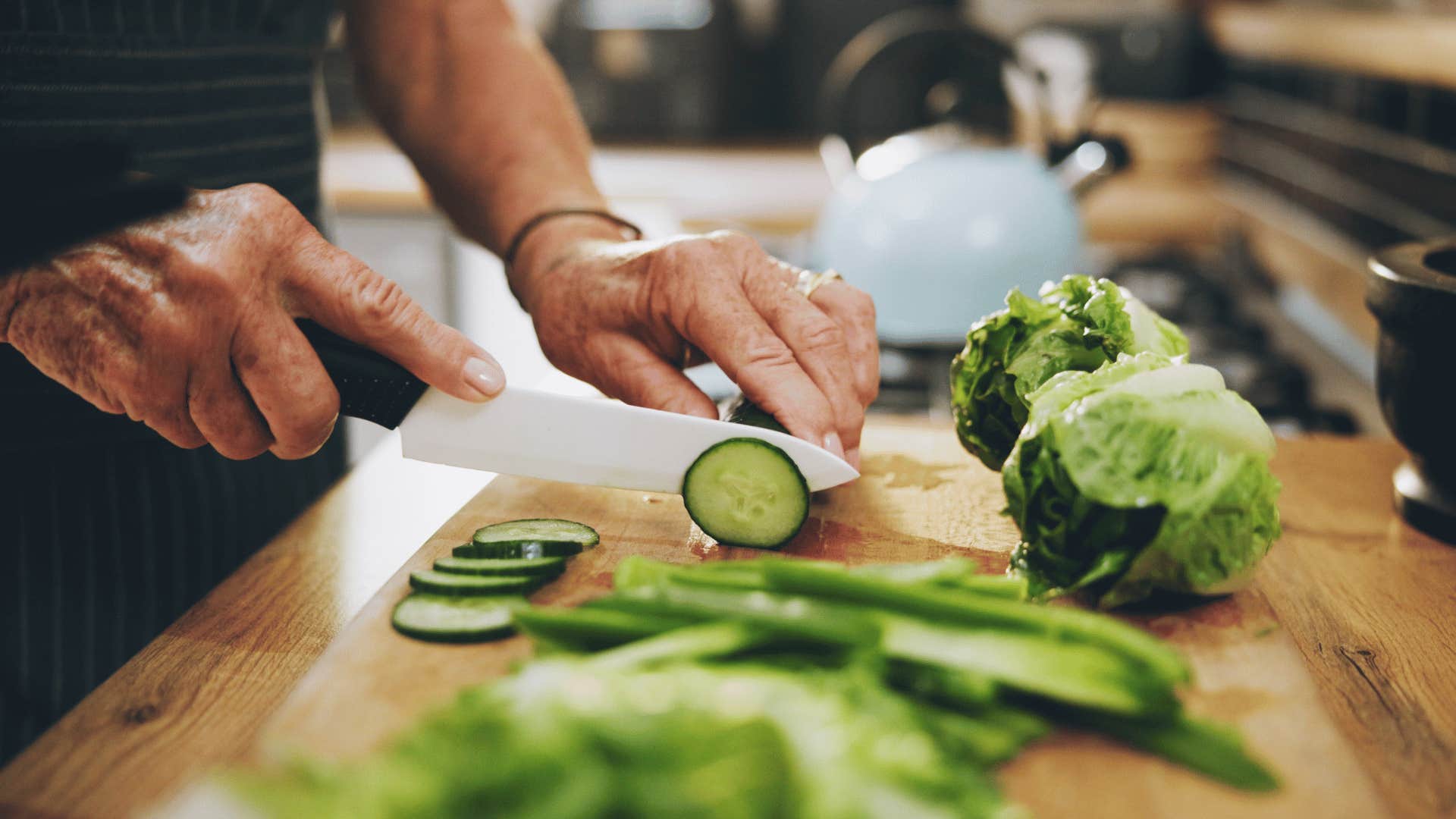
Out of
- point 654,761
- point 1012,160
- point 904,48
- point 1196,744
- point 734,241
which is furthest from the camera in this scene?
point 904,48

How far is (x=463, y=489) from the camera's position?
1.81m

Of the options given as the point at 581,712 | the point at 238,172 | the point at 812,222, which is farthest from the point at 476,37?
the point at 812,222

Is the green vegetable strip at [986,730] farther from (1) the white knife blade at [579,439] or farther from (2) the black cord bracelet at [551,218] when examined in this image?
(2) the black cord bracelet at [551,218]

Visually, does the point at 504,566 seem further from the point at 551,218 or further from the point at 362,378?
the point at 551,218

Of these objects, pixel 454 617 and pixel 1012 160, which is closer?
pixel 454 617

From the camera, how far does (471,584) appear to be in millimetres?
1193

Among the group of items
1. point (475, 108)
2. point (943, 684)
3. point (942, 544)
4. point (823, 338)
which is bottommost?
point (942, 544)

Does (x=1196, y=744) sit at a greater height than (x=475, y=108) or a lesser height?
lesser

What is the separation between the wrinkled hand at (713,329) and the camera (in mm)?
1466

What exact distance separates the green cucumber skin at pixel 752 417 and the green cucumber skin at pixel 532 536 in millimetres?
225

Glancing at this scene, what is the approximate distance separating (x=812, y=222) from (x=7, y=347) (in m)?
2.66

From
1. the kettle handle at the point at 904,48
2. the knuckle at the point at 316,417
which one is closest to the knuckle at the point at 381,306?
the knuckle at the point at 316,417

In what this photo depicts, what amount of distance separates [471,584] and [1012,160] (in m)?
1.81

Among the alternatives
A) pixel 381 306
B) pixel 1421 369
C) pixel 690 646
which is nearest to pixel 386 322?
pixel 381 306
